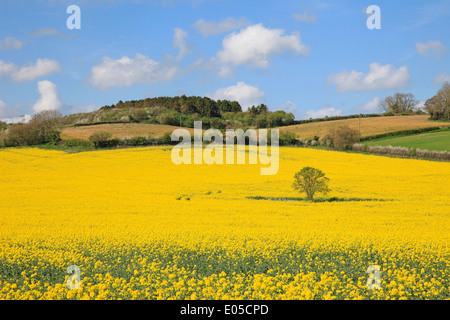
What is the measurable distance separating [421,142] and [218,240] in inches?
1881

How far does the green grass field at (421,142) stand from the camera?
47.4m

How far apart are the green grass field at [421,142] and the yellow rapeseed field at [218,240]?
2081cm

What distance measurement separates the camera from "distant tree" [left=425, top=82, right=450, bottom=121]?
6851 cm

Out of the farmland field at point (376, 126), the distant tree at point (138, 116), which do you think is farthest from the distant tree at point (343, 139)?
the distant tree at point (138, 116)

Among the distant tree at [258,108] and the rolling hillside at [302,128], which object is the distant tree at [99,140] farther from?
the distant tree at [258,108]

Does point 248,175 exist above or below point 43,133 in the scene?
below

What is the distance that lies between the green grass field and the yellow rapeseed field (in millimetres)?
20811

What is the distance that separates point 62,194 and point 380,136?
5127cm

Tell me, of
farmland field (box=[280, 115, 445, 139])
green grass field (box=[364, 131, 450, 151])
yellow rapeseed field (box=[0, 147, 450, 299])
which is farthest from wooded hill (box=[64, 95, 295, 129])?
yellow rapeseed field (box=[0, 147, 450, 299])

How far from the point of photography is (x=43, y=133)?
54.3 meters

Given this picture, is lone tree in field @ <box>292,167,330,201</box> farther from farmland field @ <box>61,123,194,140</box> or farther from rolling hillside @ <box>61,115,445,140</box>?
rolling hillside @ <box>61,115,445,140</box>

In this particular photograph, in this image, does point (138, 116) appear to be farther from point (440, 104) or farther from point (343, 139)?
point (440, 104)
